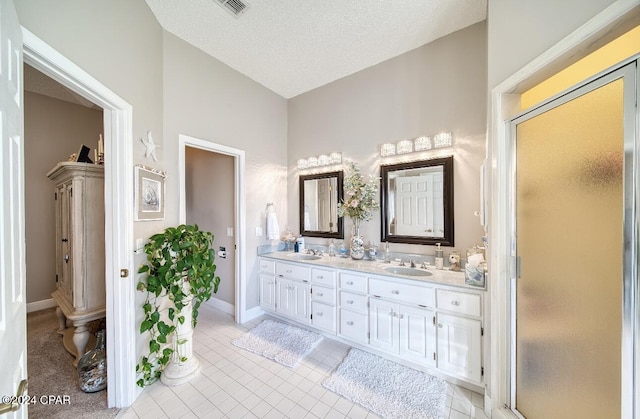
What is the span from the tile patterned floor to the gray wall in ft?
7.79

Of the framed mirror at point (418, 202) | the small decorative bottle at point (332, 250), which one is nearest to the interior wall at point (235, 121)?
the small decorative bottle at point (332, 250)

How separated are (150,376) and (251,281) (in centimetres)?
135

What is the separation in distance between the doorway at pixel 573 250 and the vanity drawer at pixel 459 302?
12.1 inches

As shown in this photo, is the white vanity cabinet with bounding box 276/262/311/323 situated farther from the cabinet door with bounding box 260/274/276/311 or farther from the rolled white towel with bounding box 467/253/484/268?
the rolled white towel with bounding box 467/253/484/268

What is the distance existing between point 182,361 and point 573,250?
2.84m

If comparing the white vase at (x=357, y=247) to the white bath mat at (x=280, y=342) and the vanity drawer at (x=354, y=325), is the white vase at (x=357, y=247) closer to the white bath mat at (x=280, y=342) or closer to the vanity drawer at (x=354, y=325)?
the vanity drawer at (x=354, y=325)

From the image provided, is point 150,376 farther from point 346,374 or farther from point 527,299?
point 527,299

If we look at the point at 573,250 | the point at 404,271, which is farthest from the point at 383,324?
the point at 573,250

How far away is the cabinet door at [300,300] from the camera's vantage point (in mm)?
2674

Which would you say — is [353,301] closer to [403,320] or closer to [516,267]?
[403,320]

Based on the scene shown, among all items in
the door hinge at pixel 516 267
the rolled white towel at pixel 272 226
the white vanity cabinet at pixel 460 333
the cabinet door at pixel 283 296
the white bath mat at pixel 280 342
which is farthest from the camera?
the rolled white towel at pixel 272 226

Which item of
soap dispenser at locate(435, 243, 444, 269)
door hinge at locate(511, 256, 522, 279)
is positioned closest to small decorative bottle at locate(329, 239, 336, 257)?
soap dispenser at locate(435, 243, 444, 269)

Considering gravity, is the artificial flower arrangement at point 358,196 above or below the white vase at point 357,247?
above

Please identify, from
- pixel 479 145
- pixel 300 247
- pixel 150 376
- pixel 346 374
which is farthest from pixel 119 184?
pixel 479 145
